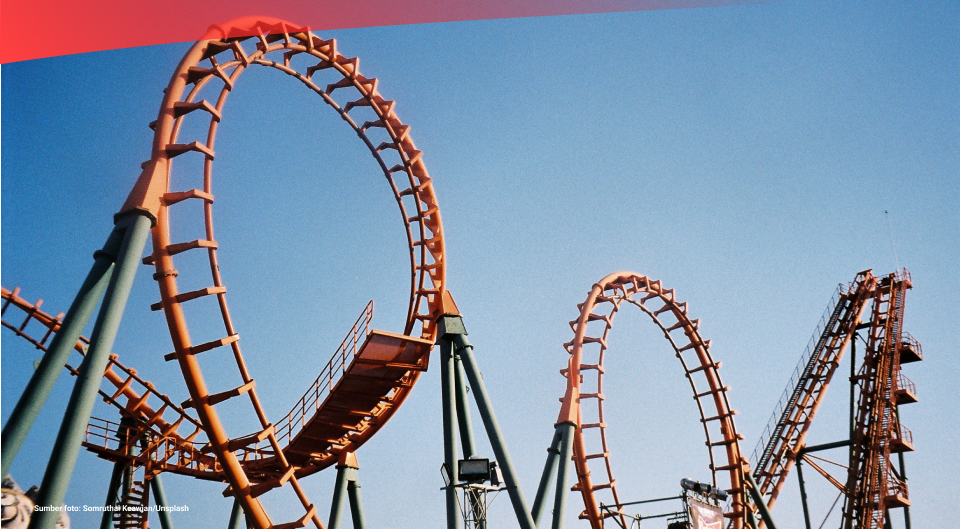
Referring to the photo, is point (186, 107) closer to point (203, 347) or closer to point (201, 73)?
point (201, 73)

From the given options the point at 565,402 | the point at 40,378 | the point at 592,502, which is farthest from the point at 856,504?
the point at 40,378

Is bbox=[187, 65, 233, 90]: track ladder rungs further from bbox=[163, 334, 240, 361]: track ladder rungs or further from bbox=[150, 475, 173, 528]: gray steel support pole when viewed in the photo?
bbox=[150, 475, 173, 528]: gray steel support pole

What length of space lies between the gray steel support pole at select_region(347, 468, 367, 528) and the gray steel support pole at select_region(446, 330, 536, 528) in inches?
Result: 127

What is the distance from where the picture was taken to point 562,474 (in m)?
16.3

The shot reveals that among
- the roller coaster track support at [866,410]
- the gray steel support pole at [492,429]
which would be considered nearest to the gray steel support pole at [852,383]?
the roller coaster track support at [866,410]

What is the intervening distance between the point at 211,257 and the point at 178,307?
1042mm

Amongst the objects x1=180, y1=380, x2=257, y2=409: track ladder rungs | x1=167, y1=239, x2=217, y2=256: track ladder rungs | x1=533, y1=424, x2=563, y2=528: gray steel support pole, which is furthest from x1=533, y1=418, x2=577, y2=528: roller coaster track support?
x1=167, y1=239, x2=217, y2=256: track ladder rungs

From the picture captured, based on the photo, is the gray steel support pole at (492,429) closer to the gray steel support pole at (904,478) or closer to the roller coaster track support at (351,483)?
the roller coaster track support at (351,483)

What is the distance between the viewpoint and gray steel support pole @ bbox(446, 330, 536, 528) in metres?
13.4

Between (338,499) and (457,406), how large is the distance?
2888 millimetres

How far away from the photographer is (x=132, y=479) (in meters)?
17.3

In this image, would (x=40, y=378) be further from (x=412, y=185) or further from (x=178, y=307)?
(x=412, y=185)

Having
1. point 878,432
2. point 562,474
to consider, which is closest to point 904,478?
point 878,432

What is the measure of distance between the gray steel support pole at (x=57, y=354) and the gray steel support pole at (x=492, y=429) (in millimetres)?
6008
